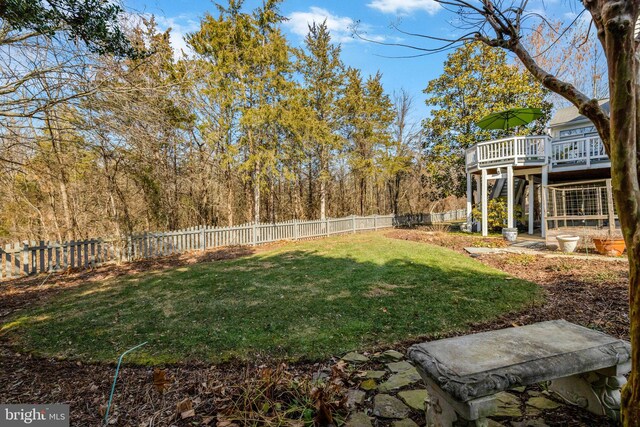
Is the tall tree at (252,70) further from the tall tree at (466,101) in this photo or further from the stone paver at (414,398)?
the stone paver at (414,398)

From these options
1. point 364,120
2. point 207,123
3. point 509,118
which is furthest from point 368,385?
point 364,120

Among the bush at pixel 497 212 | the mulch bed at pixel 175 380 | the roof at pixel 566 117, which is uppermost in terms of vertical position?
the roof at pixel 566 117

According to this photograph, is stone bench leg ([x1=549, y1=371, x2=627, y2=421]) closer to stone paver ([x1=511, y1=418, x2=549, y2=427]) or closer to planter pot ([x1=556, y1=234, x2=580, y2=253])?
stone paver ([x1=511, y1=418, x2=549, y2=427])

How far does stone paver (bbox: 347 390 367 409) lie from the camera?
81.7 inches

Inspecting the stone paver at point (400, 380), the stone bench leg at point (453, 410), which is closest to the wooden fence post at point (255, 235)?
the stone paver at point (400, 380)

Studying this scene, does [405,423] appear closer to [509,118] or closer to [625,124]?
[625,124]

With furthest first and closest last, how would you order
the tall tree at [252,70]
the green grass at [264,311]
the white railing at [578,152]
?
the tall tree at [252,70], the white railing at [578,152], the green grass at [264,311]

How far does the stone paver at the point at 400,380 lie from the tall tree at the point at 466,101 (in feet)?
48.3

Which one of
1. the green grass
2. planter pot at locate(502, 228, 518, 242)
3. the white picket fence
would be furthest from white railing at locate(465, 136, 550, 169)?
the white picket fence

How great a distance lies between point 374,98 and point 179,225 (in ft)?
43.2

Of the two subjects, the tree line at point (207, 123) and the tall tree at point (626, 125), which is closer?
the tall tree at point (626, 125)

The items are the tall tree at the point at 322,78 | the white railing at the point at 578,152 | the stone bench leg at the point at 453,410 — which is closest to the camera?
the stone bench leg at the point at 453,410

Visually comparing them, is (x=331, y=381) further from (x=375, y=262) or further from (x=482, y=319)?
(x=375, y=262)

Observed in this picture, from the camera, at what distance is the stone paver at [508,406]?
1.92 m
